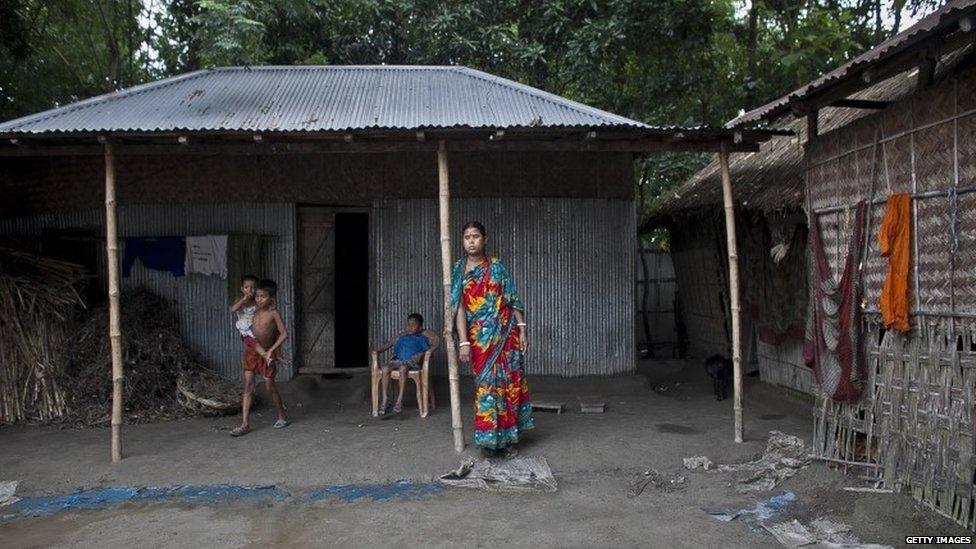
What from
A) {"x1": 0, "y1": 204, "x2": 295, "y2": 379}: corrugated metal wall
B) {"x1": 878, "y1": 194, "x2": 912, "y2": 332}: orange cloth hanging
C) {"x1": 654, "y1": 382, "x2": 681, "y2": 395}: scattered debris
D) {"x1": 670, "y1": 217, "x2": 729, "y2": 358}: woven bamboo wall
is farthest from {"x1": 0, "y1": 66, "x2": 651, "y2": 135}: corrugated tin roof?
{"x1": 654, "y1": 382, "x2": 681, "y2": 395}: scattered debris

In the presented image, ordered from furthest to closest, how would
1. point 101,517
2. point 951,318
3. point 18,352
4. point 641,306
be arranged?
1. point 641,306
2. point 18,352
3. point 101,517
4. point 951,318

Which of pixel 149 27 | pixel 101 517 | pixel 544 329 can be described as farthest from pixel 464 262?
pixel 149 27

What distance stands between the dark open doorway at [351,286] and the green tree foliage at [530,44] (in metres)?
2.77

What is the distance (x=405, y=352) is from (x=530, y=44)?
692 centimetres

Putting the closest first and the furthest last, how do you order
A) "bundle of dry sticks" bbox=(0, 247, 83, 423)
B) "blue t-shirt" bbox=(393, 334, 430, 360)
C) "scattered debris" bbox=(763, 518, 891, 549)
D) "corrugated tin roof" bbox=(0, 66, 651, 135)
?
"scattered debris" bbox=(763, 518, 891, 549) < "corrugated tin roof" bbox=(0, 66, 651, 135) < "bundle of dry sticks" bbox=(0, 247, 83, 423) < "blue t-shirt" bbox=(393, 334, 430, 360)

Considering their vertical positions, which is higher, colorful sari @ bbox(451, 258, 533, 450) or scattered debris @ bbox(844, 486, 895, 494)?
colorful sari @ bbox(451, 258, 533, 450)

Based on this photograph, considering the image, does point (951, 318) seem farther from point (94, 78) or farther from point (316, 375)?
point (94, 78)

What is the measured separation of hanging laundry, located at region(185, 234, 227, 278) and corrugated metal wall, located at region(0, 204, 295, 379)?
0.37 feet

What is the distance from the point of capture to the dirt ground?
4703 millimetres

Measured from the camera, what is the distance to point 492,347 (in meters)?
6.05

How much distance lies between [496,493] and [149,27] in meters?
11.0

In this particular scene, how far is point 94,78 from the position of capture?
12852 mm

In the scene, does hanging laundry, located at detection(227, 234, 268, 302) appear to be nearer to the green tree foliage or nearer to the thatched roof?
the green tree foliage

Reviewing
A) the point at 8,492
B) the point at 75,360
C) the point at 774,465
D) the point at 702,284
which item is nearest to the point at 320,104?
the point at 75,360
